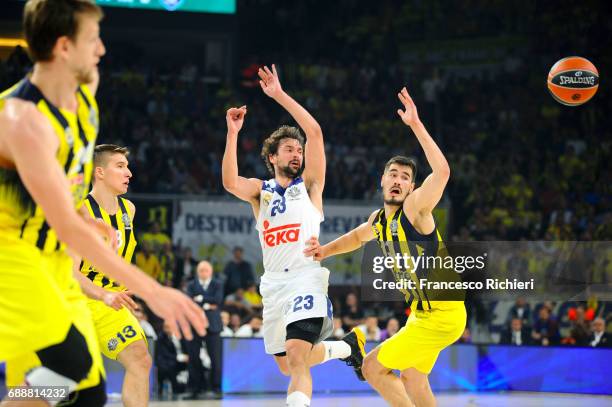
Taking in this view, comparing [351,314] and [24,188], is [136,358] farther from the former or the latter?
[351,314]

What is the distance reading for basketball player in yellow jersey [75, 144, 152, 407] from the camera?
6543mm

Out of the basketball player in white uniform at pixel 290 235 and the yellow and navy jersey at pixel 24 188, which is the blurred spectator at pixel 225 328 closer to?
the basketball player in white uniform at pixel 290 235

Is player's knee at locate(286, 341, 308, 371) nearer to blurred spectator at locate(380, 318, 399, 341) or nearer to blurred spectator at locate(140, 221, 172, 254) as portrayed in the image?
blurred spectator at locate(380, 318, 399, 341)

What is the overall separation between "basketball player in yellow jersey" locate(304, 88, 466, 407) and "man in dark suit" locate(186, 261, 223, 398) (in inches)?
199

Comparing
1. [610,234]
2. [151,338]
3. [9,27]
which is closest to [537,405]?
[151,338]

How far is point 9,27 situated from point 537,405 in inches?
568

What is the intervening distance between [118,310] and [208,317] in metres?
6.01

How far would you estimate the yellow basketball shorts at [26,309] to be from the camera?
327cm

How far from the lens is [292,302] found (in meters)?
7.11

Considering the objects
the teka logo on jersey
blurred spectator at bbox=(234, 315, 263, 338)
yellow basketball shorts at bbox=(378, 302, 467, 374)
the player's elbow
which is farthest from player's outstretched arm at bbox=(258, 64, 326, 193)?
blurred spectator at bbox=(234, 315, 263, 338)

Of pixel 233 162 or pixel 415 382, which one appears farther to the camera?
pixel 233 162

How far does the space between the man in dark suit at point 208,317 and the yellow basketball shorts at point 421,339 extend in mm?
5287

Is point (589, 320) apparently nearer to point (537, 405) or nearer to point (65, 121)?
point (537, 405)

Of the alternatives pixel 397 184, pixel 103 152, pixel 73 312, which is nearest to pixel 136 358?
pixel 103 152
